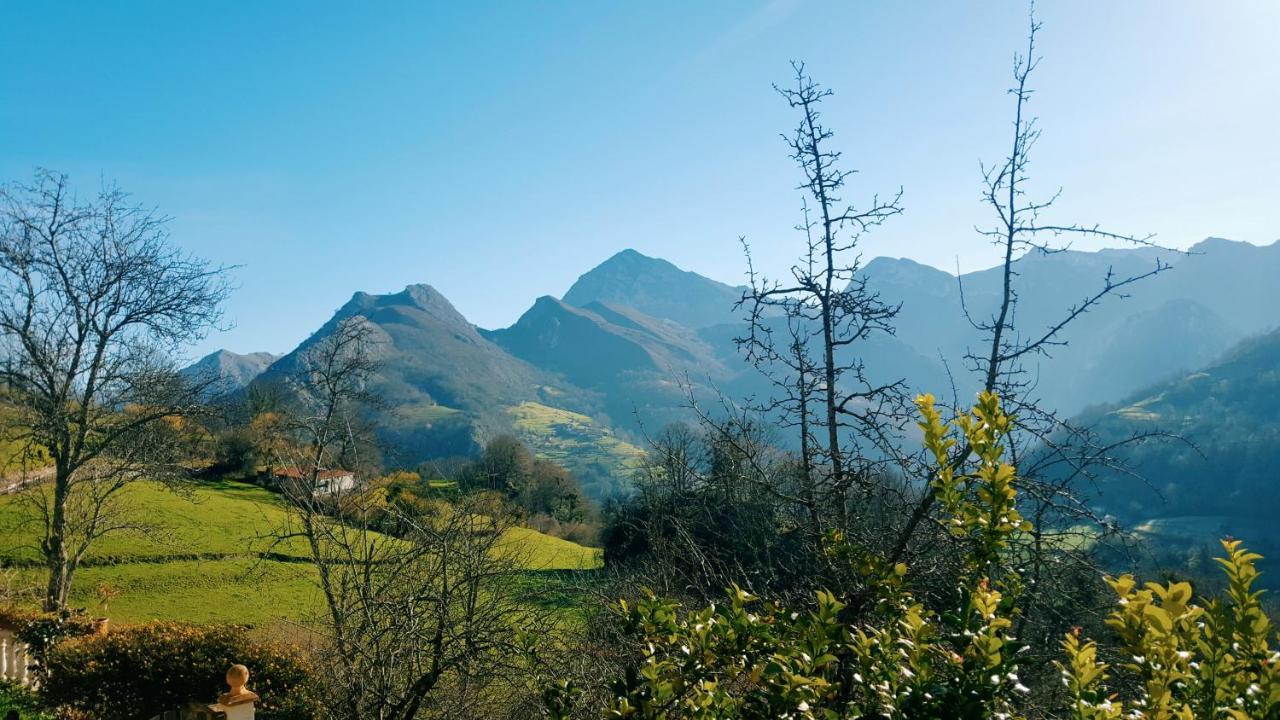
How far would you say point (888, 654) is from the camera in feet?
6.47

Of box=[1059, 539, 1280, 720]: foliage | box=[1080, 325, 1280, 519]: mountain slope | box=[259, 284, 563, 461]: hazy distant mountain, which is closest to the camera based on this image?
box=[1059, 539, 1280, 720]: foliage

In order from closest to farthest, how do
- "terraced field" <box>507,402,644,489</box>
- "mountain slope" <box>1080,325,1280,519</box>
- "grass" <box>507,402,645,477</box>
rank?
"mountain slope" <box>1080,325,1280,519</box>, "terraced field" <box>507,402,644,489</box>, "grass" <box>507,402,645,477</box>

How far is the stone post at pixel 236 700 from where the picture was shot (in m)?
7.00

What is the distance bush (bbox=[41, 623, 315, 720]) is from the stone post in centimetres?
231

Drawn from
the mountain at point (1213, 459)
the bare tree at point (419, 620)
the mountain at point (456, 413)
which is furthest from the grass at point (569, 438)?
the bare tree at point (419, 620)

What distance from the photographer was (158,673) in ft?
31.3

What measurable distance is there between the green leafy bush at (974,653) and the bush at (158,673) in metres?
9.01

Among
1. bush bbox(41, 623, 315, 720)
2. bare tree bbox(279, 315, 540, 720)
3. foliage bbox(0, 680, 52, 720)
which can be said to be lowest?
foliage bbox(0, 680, 52, 720)

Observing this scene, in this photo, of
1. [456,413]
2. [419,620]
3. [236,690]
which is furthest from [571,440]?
[419,620]

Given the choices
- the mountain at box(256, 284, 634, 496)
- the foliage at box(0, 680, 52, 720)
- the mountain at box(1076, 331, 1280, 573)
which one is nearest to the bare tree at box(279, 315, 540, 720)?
the foliage at box(0, 680, 52, 720)

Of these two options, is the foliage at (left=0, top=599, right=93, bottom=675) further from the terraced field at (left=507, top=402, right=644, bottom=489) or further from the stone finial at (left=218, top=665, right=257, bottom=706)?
the terraced field at (left=507, top=402, right=644, bottom=489)

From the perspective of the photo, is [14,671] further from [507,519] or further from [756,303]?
[756,303]

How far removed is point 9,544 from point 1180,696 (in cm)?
2940

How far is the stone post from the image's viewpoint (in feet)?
23.0
